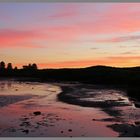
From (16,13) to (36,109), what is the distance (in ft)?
2.52

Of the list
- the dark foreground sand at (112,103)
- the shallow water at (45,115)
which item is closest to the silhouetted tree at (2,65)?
the shallow water at (45,115)

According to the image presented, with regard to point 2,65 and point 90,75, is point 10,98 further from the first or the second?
point 90,75

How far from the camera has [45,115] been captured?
4910mm

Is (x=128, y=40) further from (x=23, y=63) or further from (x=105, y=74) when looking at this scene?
(x=23, y=63)

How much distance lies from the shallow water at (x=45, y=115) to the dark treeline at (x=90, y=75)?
0.23 ft

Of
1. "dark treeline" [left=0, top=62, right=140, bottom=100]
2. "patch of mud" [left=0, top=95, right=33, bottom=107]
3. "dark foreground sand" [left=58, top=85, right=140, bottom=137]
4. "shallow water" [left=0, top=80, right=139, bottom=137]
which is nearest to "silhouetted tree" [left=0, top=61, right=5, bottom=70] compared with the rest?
"dark treeline" [left=0, top=62, right=140, bottom=100]

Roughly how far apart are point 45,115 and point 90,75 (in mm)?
493

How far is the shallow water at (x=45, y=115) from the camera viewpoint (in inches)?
190

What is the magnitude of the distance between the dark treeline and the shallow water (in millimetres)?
70

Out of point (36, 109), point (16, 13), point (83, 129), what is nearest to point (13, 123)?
point (36, 109)

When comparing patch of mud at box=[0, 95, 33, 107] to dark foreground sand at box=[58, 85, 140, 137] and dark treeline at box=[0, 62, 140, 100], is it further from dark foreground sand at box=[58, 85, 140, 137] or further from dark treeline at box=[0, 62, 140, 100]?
dark foreground sand at box=[58, 85, 140, 137]

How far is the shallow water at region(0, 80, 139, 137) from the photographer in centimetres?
483

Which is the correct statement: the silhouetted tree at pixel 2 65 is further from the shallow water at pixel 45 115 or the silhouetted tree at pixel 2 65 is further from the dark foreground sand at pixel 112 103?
the dark foreground sand at pixel 112 103

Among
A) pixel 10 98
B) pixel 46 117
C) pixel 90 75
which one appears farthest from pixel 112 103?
pixel 10 98
